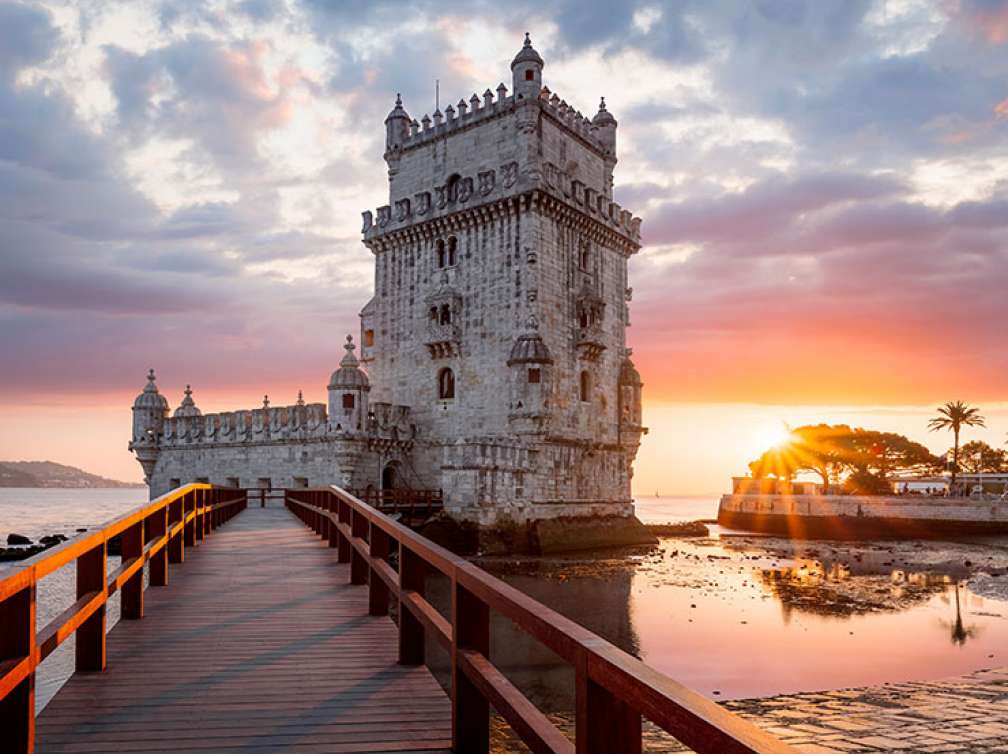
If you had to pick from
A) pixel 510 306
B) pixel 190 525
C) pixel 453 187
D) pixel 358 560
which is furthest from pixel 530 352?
pixel 358 560

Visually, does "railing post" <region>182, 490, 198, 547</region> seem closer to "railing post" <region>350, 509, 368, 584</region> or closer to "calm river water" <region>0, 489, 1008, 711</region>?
"calm river water" <region>0, 489, 1008, 711</region>

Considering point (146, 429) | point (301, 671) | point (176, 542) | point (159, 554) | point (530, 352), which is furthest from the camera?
point (146, 429)

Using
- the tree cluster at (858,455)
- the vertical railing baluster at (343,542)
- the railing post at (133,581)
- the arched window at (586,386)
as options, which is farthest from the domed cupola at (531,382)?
the tree cluster at (858,455)

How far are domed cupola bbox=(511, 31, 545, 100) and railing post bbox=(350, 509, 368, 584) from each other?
31083mm

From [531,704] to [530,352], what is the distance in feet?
105

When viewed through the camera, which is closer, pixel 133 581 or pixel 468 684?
pixel 468 684

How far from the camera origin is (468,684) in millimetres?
4578

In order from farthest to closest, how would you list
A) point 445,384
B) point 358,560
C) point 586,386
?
point 586,386, point 445,384, point 358,560

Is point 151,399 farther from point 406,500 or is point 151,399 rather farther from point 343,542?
point 343,542

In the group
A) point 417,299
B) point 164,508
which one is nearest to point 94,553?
point 164,508

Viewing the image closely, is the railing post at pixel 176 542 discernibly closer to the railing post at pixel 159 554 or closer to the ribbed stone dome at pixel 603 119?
the railing post at pixel 159 554

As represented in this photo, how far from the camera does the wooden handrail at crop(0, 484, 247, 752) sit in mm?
4070

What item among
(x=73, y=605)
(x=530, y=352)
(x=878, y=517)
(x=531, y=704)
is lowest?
(x=878, y=517)

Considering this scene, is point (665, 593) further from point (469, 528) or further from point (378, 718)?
point (378, 718)
